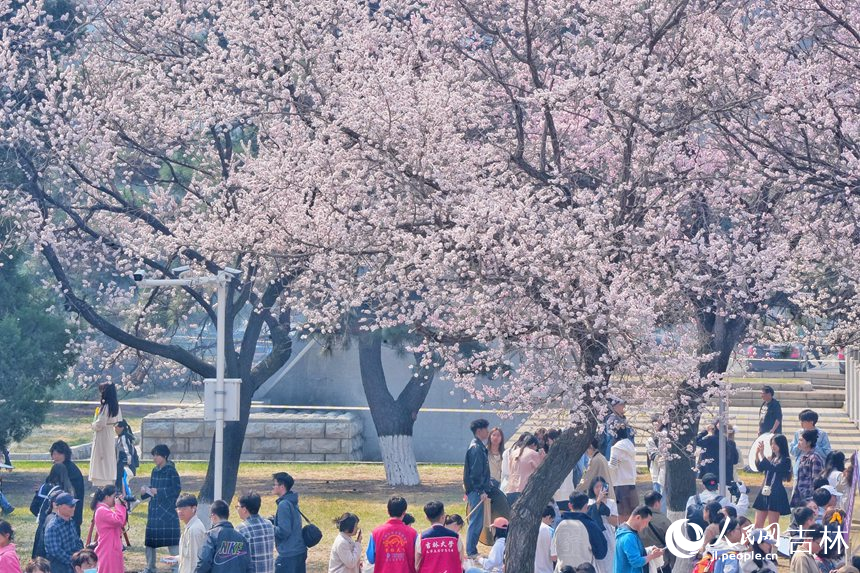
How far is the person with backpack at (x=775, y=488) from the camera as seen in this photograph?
1536cm

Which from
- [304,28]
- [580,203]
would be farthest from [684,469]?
[304,28]

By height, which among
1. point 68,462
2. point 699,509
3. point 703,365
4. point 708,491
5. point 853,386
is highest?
point 853,386

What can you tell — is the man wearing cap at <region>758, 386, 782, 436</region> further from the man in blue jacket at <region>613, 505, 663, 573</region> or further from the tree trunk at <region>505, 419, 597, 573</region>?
the man in blue jacket at <region>613, 505, 663, 573</region>

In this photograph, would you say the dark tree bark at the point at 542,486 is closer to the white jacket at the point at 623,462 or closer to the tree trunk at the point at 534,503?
the tree trunk at the point at 534,503

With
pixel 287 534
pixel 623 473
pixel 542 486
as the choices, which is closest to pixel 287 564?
pixel 287 534

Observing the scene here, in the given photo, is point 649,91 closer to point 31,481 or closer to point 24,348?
point 24,348

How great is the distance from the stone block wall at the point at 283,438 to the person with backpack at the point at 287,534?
13.4 meters

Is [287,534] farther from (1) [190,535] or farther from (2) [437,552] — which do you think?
(2) [437,552]

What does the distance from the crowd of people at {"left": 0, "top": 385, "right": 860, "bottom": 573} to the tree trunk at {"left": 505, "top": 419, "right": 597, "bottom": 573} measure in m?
0.19

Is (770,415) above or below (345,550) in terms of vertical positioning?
above

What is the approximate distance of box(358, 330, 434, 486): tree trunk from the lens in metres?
23.2

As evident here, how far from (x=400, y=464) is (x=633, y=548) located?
39.8 ft

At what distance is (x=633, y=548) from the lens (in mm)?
11359

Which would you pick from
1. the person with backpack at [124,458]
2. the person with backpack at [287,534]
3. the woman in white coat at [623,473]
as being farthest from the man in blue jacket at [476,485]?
the person with backpack at [124,458]
